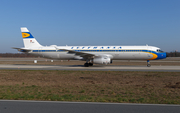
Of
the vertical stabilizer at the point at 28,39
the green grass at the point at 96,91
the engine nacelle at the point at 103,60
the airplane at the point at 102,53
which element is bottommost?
the green grass at the point at 96,91

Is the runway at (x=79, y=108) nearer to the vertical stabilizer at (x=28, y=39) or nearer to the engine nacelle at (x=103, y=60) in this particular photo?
the engine nacelle at (x=103, y=60)

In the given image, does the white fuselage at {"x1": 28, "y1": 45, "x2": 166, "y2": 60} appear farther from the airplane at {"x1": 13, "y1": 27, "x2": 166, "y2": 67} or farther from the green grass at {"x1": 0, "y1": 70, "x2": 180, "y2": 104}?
the green grass at {"x1": 0, "y1": 70, "x2": 180, "y2": 104}

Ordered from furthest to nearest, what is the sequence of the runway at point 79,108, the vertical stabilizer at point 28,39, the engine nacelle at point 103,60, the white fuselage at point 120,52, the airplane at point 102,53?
the vertical stabilizer at point 28,39, the white fuselage at point 120,52, the airplane at point 102,53, the engine nacelle at point 103,60, the runway at point 79,108

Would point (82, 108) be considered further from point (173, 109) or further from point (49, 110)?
point (173, 109)

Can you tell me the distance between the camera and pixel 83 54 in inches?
1196

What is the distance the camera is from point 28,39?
35281mm

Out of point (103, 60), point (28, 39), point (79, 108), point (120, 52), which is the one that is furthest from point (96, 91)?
point (28, 39)

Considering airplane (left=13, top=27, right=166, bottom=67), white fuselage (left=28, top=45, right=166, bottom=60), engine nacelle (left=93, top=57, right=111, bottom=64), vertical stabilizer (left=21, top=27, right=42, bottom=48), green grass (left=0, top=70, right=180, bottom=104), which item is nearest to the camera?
green grass (left=0, top=70, right=180, bottom=104)

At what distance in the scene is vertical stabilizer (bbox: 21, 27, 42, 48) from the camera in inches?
1381

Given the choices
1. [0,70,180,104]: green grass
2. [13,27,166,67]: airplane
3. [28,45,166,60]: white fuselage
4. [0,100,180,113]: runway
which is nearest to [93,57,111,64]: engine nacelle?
[13,27,166,67]: airplane

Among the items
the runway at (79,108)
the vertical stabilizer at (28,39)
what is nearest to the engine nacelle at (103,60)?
the vertical stabilizer at (28,39)

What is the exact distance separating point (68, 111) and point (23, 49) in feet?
102

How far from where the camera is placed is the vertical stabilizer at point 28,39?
3507 cm

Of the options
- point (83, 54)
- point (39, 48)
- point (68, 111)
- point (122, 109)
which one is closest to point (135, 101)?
point (122, 109)
